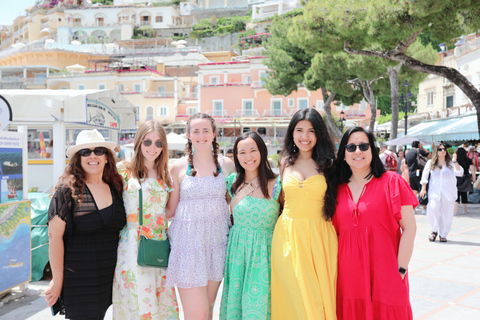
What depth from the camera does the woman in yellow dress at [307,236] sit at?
9.52 ft

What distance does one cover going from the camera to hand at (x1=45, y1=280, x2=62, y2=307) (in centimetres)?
281

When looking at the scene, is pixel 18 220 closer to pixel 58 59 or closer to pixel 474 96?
pixel 474 96

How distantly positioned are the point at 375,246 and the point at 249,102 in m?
38.5

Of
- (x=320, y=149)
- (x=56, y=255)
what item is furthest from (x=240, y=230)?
(x=56, y=255)

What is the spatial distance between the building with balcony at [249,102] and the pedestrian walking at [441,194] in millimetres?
29233

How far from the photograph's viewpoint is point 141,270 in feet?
9.86

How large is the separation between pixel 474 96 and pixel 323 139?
25.5 feet

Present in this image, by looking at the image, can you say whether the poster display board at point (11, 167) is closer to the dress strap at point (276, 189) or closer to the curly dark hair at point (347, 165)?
the dress strap at point (276, 189)

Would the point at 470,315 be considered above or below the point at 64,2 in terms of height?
below

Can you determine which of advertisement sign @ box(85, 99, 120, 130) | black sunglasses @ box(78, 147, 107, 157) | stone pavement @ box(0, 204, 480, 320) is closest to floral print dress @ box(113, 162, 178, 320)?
black sunglasses @ box(78, 147, 107, 157)

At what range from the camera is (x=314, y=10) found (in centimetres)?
1100

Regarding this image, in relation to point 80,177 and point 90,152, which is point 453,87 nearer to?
point 90,152

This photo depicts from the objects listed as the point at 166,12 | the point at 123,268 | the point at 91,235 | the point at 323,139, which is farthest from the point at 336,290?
the point at 166,12

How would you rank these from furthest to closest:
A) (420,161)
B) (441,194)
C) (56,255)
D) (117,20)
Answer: (117,20) < (420,161) < (441,194) < (56,255)
